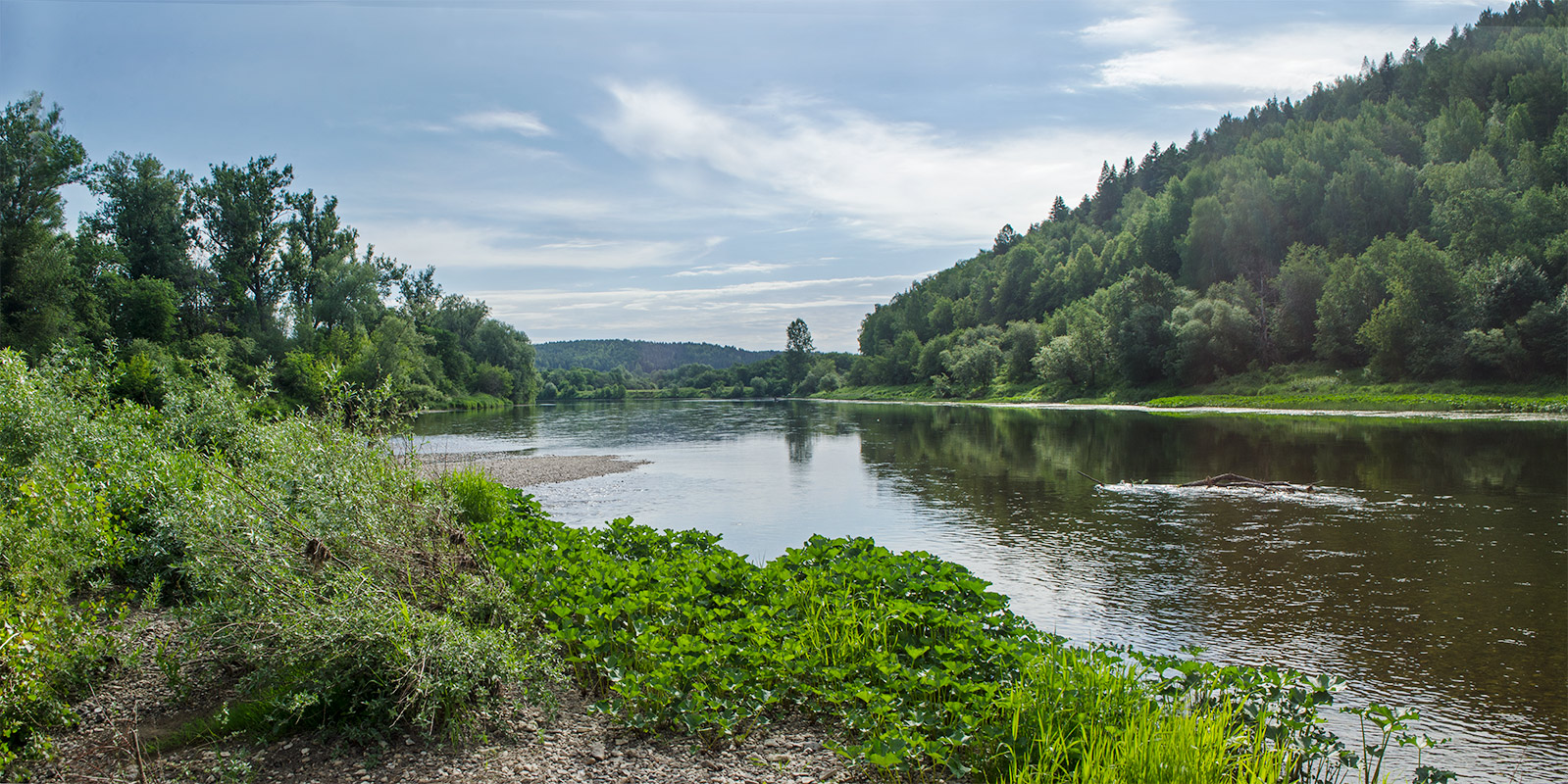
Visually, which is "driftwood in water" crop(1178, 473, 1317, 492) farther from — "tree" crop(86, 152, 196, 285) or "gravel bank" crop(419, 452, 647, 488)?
"tree" crop(86, 152, 196, 285)

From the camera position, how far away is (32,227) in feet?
126

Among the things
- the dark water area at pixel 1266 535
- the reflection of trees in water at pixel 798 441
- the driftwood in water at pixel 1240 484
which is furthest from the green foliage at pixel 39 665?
the reflection of trees in water at pixel 798 441

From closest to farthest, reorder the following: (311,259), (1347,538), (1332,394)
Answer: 1. (1347,538)
2. (1332,394)
3. (311,259)

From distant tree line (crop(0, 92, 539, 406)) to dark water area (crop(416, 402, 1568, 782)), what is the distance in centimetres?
2309

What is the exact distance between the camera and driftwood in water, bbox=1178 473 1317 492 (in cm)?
1919

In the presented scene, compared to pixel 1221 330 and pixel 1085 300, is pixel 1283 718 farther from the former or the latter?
pixel 1085 300

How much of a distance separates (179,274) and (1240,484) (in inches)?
2590

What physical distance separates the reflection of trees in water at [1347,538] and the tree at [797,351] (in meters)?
135

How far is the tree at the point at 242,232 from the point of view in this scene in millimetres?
58312

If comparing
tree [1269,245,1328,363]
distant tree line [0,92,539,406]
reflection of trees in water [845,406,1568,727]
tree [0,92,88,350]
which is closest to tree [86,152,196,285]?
distant tree line [0,92,539,406]

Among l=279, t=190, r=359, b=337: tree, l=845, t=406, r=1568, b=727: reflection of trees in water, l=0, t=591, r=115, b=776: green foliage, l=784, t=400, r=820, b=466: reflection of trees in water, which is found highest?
l=279, t=190, r=359, b=337: tree

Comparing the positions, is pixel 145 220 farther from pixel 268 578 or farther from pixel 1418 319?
pixel 1418 319

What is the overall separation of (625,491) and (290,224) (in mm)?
55814

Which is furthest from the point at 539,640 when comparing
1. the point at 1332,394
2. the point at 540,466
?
the point at 1332,394
